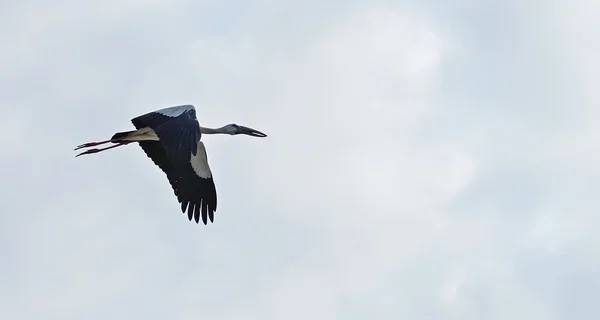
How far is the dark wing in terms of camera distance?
32.1m

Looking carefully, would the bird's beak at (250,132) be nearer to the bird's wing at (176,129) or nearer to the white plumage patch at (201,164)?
the white plumage patch at (201,164)

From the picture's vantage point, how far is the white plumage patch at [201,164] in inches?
1268

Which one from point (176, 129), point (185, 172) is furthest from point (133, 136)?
point (176, 129)

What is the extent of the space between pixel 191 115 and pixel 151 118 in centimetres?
98

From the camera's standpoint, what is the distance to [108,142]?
31.6 meters

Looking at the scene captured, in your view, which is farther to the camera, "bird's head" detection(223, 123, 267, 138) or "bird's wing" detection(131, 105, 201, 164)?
"bird's head" detection(223, 123, 267, 138)

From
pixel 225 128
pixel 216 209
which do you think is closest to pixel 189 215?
pixel 216 209

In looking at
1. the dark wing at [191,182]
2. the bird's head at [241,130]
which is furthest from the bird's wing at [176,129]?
the bird's head at [241,130]

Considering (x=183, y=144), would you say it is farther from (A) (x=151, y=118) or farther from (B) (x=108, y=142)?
(B) (x=108, y=142)

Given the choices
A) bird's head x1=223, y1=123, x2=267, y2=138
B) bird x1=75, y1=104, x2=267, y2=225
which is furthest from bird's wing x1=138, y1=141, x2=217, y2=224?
bird's head x1=223, y1=123, x2=267, y2=138

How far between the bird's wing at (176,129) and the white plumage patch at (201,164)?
2.75 m

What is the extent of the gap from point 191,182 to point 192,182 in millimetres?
23

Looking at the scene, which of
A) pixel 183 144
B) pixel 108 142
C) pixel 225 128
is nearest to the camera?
pixel 183 144

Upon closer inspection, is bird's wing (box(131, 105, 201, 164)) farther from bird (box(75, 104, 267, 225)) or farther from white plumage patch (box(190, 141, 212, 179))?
white plumage patch (box(190, 141, 212, 179))
